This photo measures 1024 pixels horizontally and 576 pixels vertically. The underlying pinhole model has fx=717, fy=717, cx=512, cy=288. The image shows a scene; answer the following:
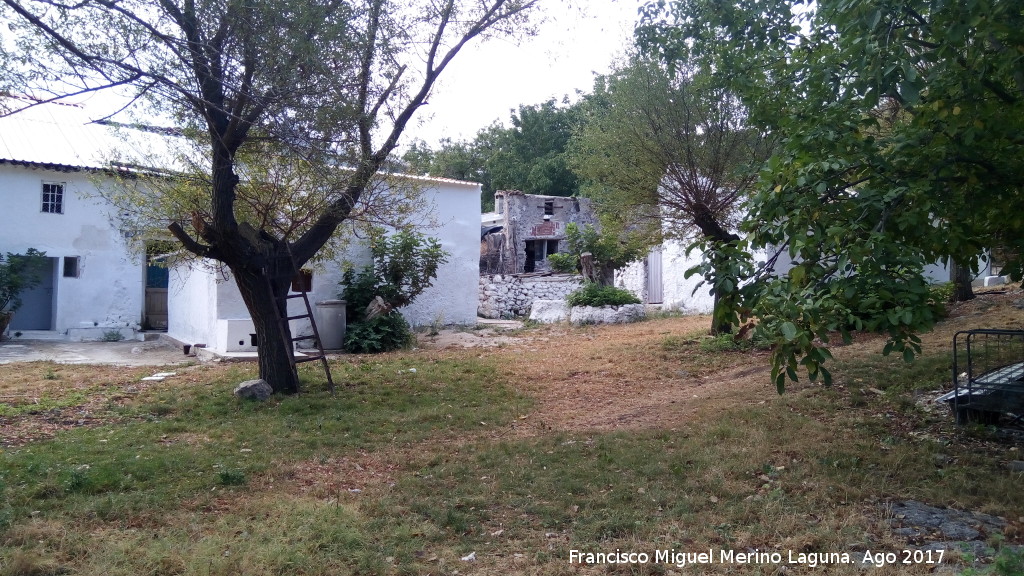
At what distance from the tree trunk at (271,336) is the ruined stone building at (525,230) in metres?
17.6

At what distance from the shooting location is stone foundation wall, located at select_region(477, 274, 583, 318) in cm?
2166

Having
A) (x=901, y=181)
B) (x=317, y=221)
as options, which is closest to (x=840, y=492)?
(x=901, y=181)

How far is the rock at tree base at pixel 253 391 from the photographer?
879 cm

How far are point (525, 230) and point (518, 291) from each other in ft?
20.4

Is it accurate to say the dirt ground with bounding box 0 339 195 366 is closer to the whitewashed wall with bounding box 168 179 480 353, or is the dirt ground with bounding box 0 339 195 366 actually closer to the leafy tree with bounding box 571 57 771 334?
the whitewashed wall with bounding box 168 179 480 353

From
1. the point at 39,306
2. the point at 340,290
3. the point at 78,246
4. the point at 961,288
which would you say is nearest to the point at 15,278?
the point at 78,246

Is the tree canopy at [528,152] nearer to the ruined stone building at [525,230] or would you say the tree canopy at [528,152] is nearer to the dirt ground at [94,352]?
the ruined stone building at [525,230]

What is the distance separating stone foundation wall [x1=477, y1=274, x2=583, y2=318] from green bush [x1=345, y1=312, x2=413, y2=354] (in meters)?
7.12

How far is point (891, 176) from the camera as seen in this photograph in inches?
201

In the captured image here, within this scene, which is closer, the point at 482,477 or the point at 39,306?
the point at 482,477

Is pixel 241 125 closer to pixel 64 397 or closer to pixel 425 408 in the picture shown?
pixel 425 408

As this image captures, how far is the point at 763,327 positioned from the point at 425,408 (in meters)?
5.07

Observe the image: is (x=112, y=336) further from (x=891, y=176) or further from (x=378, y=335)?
(x=891, y=176)

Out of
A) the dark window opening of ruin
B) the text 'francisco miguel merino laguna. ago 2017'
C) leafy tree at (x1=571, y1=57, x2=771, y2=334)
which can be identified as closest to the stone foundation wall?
the dark window opening of ruin
